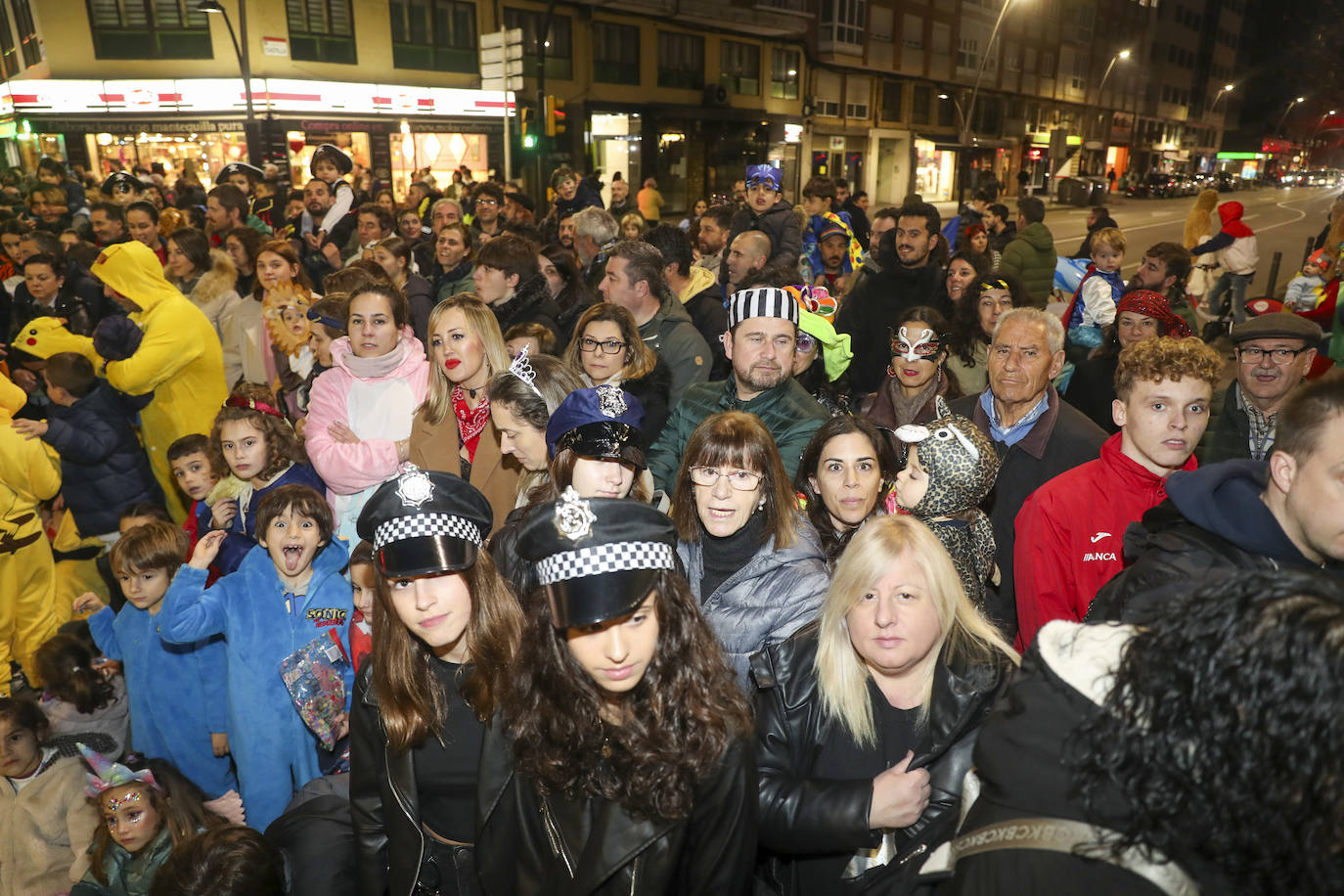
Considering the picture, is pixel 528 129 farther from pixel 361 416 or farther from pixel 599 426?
pixel 599 426

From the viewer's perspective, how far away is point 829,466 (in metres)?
3.21

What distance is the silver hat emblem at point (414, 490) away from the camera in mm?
2285

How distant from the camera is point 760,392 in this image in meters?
3.85

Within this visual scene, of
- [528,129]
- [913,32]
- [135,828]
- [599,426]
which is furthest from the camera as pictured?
[913,32]

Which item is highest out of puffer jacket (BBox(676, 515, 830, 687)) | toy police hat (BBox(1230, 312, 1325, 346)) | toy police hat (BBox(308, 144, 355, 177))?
toy police hat (BBox(308, 144, 355, 177))

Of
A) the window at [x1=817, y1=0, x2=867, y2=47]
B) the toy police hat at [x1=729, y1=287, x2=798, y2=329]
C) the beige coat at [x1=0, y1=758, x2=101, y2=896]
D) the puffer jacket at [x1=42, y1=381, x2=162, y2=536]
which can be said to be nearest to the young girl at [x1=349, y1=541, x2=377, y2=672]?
the beige coat at [x1=0, y1=758, x2=101, y2=896]

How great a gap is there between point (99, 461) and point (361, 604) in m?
3.21

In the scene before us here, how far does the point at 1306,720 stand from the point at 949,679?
46.2 inches

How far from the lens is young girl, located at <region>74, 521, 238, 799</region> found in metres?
3.81

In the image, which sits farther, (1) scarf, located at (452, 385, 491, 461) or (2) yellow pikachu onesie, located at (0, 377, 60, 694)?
(2) yellow pikachu onesie, located at (0, 377, 60, 694)

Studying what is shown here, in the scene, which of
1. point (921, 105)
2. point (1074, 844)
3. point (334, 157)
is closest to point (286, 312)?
point (334, 157)

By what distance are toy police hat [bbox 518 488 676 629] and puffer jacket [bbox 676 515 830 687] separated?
2.57 ft

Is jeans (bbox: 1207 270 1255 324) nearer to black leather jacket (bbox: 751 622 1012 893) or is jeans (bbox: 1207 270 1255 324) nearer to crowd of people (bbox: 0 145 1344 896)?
crowd of people (bbox: 0 145 1344 896)

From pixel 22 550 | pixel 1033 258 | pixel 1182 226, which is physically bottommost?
pixel 22 550
